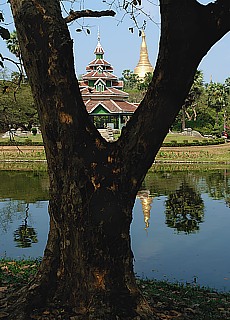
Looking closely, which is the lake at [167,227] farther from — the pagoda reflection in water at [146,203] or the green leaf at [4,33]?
the green leaf at [4,33]

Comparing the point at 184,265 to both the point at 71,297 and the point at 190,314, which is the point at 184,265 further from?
the point at 71,297

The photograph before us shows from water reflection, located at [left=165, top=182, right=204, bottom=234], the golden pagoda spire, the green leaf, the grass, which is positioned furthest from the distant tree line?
the green leaf

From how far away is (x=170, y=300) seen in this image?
427cm

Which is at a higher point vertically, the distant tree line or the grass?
the distant tree line

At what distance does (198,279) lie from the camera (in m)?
6.89

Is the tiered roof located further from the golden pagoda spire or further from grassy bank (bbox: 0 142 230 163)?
the golden pagoda spire

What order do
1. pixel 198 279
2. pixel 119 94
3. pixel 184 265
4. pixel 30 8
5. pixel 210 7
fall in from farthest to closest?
pixel 119 94
pixel 184 265
pixel 198 279
pixel 30 8
pixel 210 7

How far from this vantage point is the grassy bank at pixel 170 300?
147 inches

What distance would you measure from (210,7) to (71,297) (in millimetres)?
2125

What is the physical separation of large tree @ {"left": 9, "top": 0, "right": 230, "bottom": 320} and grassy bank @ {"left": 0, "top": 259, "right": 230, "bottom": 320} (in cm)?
24

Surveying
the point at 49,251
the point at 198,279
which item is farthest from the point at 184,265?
the point at 49,251

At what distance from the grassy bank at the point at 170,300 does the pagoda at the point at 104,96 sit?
30.5 meters

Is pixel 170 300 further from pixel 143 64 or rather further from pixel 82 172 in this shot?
pixel 143 64

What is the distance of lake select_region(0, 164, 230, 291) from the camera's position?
7.48 m
